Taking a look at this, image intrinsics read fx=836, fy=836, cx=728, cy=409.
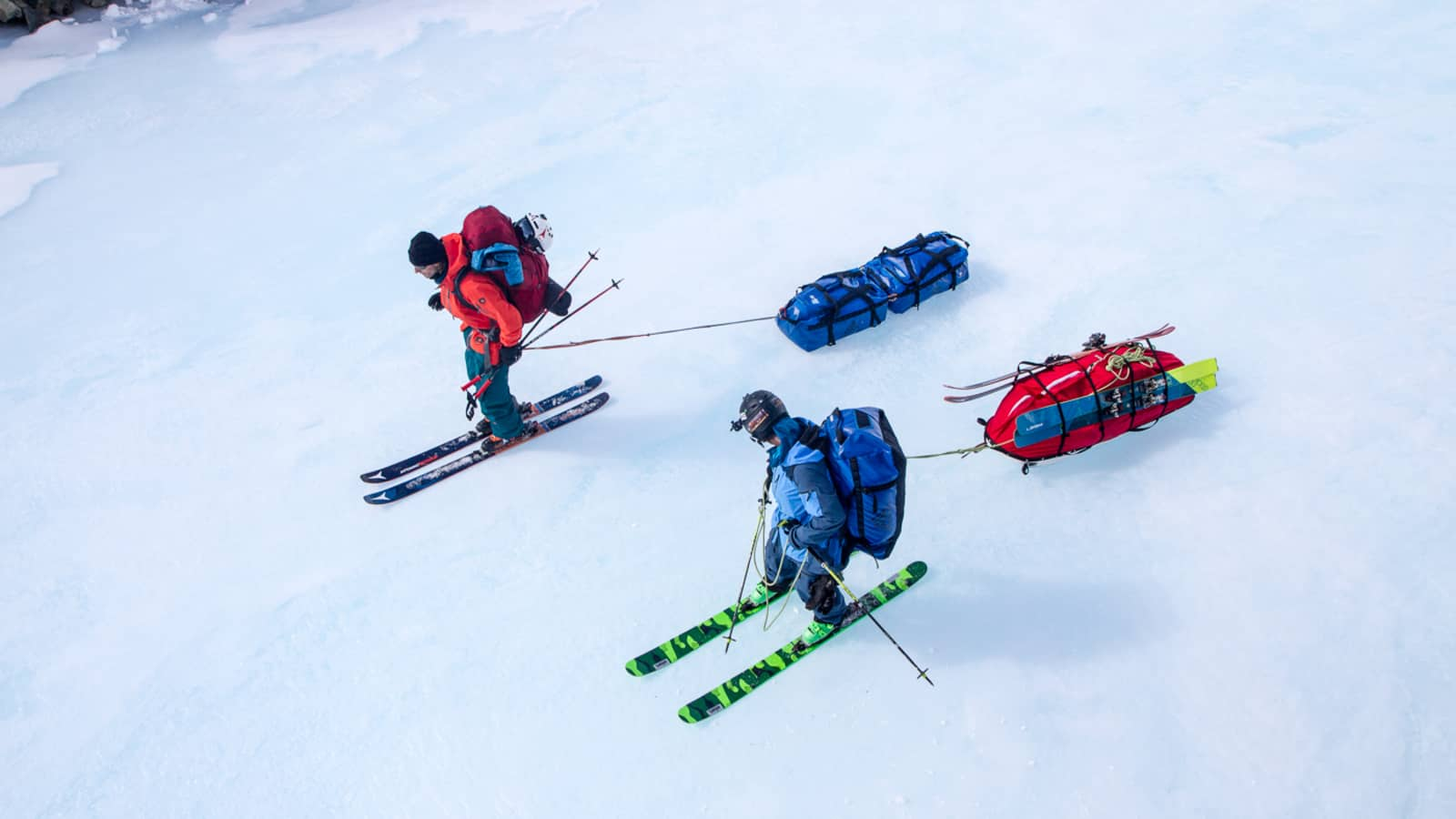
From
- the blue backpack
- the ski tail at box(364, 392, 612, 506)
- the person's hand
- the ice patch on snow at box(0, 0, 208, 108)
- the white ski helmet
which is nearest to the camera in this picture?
the blue backpack

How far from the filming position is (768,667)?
14.9 feet

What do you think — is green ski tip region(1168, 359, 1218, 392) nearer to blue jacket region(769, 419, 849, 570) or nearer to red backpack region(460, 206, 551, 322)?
blue jacket region(769, 419, 849, 570)

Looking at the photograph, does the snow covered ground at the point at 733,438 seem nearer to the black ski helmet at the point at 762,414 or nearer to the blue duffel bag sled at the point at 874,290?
the blue duffel bag sled at the point at 874,290

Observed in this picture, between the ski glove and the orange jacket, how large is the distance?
A: 2450 millimetres

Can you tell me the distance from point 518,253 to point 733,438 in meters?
1.95

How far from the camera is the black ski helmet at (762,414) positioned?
398 centimetres

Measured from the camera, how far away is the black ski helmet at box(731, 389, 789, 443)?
13.1 ft

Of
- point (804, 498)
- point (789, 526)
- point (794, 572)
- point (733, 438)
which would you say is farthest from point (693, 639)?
point (733, 438)

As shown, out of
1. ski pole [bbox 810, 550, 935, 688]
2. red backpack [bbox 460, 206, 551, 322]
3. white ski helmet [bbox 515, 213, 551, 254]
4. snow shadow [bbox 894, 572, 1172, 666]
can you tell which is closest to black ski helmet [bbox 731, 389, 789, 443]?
ski pole [bbox 810, 550, 935, 688]

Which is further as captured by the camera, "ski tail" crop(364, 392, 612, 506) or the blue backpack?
"ski tail" crop(364, 392, 612, 506)

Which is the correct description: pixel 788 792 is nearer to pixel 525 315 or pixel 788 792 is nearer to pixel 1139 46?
pixel 525 315

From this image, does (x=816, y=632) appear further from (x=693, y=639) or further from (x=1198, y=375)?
(x=1198, y=375)

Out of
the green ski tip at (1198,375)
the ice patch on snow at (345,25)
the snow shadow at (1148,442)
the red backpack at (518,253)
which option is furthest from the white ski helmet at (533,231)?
the ice patch on snow at (345,25)

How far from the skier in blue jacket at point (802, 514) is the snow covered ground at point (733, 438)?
35 cm
